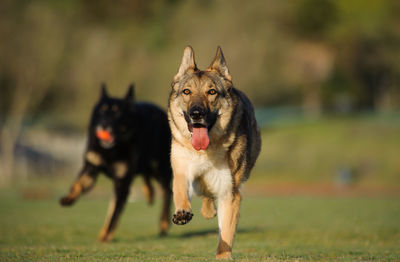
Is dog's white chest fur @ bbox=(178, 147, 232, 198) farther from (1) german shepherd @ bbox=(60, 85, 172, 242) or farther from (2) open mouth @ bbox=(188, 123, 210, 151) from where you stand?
(1) german shepherd @ bbox=(60, 85, 172, 242)

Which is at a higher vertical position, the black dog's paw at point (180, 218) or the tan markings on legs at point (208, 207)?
the black dog's paw at point (180, 218)

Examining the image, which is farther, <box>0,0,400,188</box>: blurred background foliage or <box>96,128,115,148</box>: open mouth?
<box>0,0,400,188</box>: blurred background foliage

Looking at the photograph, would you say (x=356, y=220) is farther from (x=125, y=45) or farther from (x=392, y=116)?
(x=125, y=45)

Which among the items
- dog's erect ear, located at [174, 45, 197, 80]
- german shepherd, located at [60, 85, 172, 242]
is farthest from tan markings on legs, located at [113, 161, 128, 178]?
dog's erect ear, located at [174, 45, 197, 80]

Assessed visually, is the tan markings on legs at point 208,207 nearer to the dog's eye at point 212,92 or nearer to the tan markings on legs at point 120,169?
the dog's eye at point 212,92

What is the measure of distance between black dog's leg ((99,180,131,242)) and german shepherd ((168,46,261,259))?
297cm

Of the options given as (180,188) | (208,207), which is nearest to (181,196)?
A: (180,188)

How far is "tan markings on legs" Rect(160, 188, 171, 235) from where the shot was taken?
38.2 ft

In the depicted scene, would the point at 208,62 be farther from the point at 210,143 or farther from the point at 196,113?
the point at 196,113

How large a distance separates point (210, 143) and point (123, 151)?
12.5 ft

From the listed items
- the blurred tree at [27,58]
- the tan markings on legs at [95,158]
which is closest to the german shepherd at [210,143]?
the tan markings on legs at [95,158]

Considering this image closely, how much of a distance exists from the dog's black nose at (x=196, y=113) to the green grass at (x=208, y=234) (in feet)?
5.82

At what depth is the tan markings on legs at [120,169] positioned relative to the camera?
1085cm

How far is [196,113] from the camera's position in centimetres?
726
